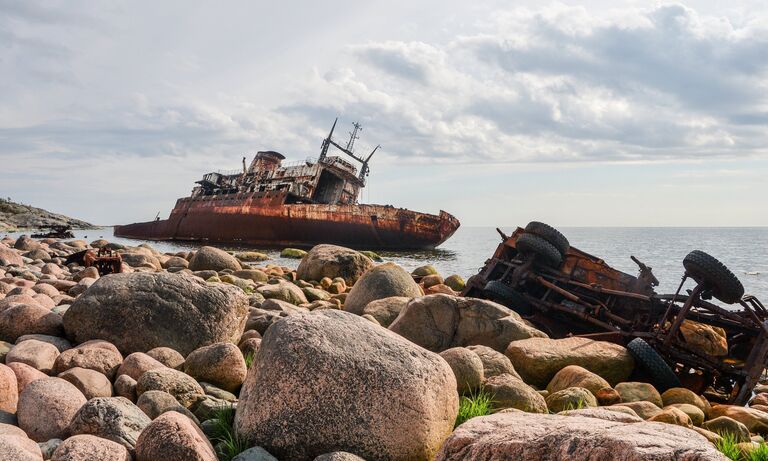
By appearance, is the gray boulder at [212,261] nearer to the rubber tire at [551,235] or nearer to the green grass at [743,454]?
the rubber tire at [551,235]

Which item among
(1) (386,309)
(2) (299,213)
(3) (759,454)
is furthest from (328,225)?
(3) (759,454)

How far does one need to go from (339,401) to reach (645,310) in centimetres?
734

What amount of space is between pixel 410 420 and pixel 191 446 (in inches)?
53.2

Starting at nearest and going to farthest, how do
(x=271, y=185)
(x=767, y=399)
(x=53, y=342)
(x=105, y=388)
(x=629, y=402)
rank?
(x=105, y=388) < (x=53, y=342) < (x=629, y=402) < (x=767, y=399) < (x=271, y=185)

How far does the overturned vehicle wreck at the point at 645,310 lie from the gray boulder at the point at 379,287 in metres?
1.49

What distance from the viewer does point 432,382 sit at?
4.08 metres

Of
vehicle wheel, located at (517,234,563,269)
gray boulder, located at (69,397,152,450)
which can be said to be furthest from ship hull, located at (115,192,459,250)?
gray boulder, located at (69,397,152,450)

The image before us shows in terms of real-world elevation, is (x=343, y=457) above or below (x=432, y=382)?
below

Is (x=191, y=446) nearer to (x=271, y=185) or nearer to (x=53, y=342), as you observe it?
(x=53, y=342)

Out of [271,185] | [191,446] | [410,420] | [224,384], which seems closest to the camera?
[191,446]

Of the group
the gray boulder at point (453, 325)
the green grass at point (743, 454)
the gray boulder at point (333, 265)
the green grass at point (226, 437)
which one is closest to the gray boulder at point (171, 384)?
the green grass at point (226, 437)

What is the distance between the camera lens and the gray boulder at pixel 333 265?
52.1ft

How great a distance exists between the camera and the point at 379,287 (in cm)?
1084

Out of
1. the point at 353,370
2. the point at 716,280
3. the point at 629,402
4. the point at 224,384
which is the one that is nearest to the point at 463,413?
the point at 353,370
